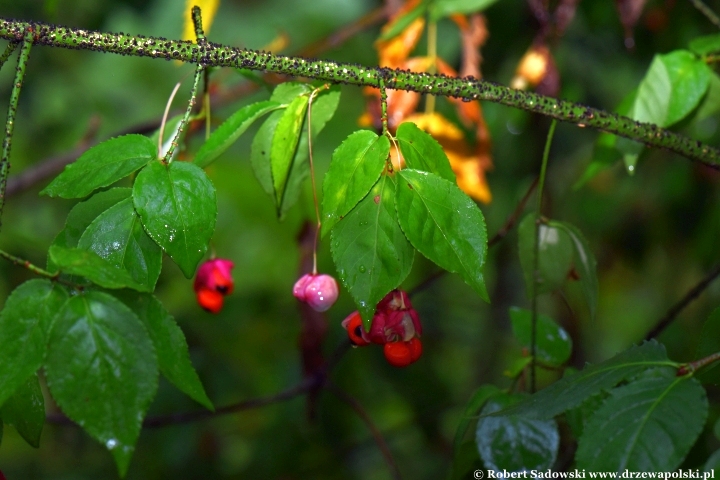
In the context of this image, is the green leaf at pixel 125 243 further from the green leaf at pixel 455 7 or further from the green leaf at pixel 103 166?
the green leaf at pixel 455 7

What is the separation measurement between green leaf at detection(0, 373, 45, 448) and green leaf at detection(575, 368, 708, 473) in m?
0.57

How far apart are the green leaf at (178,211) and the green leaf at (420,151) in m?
0.22

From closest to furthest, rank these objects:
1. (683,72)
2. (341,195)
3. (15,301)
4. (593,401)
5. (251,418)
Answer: (15,301)
(341,195)
(593,401)
(683,72)
(251,418)

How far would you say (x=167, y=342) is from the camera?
27.6 inches

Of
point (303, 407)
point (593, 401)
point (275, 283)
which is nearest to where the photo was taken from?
point (593, 401)

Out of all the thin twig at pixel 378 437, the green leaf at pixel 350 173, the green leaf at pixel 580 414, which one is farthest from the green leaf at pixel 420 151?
the thin twig at pixel 378 437

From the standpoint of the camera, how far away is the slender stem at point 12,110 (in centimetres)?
70

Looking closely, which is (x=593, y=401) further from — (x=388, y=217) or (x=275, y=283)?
(x=275, y=283)

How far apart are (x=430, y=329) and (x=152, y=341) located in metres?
2.68

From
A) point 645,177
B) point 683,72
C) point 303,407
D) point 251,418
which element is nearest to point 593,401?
point 683,72

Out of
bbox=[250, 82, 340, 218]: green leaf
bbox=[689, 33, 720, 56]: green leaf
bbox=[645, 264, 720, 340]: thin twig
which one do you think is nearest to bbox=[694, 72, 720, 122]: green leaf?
bbox=[689, 33, 720, 56]: green leaf

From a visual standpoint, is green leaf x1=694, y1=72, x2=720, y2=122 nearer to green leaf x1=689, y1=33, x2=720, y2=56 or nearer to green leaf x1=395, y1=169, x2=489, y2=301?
green leaf x1=689, y1=33, x2=720, y2=56

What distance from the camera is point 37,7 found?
2.78m

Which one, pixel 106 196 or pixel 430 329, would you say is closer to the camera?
pixel 106 196
